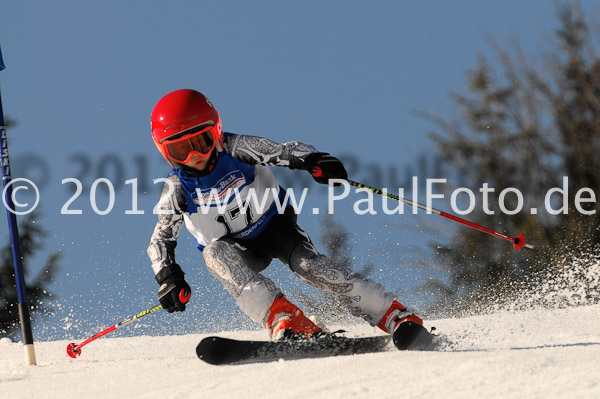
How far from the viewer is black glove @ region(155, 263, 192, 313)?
427 centimetres

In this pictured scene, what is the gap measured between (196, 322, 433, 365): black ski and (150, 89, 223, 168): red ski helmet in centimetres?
124

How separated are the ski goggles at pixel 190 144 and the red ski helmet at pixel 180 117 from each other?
0.06 ft

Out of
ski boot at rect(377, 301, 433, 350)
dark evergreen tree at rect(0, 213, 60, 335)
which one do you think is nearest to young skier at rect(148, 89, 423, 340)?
ski boot at rect(377, 301, 433, 350)

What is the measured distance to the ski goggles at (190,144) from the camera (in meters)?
4.23

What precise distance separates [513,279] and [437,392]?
36.2ft

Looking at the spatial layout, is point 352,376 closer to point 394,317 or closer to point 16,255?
point 394,317

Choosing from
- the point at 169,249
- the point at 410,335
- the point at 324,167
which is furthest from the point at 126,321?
the point at 410,335

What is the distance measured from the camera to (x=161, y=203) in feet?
14.9

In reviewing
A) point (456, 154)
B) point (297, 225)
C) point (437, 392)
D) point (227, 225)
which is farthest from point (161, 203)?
point (456, 154)

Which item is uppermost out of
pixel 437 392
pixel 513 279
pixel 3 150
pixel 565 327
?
pixel 3 150

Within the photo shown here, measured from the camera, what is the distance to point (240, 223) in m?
4.48

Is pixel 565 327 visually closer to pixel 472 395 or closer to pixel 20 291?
pixel 472 395

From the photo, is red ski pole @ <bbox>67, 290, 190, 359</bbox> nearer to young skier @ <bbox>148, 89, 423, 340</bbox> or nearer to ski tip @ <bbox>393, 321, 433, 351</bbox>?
young skier @ <bbox>148, 89, 423, 340</bbox>

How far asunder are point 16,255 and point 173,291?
1514 mm
